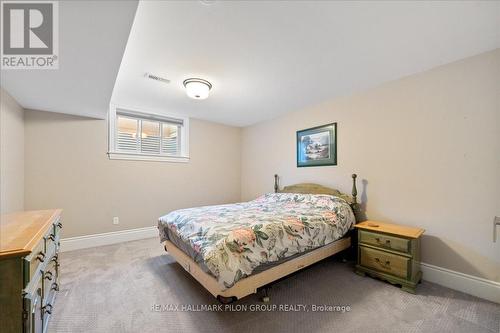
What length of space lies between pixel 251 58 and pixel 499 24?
2.01 metres

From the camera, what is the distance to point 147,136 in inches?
154

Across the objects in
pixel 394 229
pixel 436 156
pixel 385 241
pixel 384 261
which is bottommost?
pixel 384 261

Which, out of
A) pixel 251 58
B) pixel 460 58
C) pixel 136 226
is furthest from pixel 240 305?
pixel 460 58

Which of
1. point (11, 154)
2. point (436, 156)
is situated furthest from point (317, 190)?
point (11, 154)

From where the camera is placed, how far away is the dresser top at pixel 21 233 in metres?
0.97

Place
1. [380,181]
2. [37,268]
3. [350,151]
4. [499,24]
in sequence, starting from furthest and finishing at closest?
[350,151]
[380,181]
[499,24]
[37,268]

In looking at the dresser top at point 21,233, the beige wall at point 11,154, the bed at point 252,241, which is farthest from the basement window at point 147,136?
the dresser top at point 21,233

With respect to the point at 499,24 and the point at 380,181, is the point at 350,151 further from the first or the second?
the point at 499,24

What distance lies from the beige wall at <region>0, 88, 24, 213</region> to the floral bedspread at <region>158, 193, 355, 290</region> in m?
1.65

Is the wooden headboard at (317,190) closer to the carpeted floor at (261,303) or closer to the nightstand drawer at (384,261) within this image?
the nightstand drawer at (384,261)

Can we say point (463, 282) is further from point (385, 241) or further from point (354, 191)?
point (354, 191)

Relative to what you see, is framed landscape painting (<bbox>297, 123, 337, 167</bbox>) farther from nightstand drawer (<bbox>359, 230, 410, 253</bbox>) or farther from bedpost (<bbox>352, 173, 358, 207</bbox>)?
nightstand drawer (<bbox>359, 230, 410, 253</bbox>)

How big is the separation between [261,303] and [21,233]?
1.77 metres

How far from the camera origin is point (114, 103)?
3.43 meters
